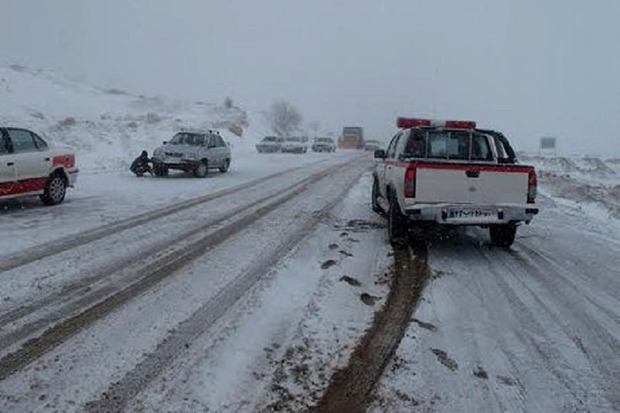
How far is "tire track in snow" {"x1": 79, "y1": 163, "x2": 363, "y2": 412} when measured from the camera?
12.9 feet

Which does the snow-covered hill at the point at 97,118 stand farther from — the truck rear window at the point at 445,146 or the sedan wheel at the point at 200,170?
the truck rear window at the point at 445,146

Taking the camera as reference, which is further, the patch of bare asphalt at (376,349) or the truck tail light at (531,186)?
the truck tail light at (531,186)

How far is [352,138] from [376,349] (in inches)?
2782

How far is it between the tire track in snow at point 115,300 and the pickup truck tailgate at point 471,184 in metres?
3.08

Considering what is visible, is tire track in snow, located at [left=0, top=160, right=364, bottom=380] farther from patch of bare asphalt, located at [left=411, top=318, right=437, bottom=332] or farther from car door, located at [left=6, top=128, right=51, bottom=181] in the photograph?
car door, located at [left=6, top=128, right=51, bottom=181]

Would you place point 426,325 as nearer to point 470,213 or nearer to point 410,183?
point 410,183

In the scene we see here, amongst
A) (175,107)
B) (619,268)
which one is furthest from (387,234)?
(175,107)

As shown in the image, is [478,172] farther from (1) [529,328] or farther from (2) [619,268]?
(1) [529,328]

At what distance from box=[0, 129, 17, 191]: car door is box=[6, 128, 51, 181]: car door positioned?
0.10 m

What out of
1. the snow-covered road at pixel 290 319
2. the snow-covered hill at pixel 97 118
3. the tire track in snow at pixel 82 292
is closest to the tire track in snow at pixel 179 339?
the snow-covered road at pixel 290 319

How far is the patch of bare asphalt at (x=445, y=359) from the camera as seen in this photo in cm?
468

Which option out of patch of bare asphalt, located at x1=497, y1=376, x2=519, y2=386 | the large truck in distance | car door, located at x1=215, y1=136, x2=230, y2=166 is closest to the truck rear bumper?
patch of bare asphalt, located at x1=497, y1=376, x2=519, y2=386

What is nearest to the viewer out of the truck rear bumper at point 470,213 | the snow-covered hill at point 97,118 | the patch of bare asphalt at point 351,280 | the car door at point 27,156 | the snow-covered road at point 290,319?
the snow-covered road at point 290,319

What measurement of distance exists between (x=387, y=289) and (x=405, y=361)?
2049 millimetres
